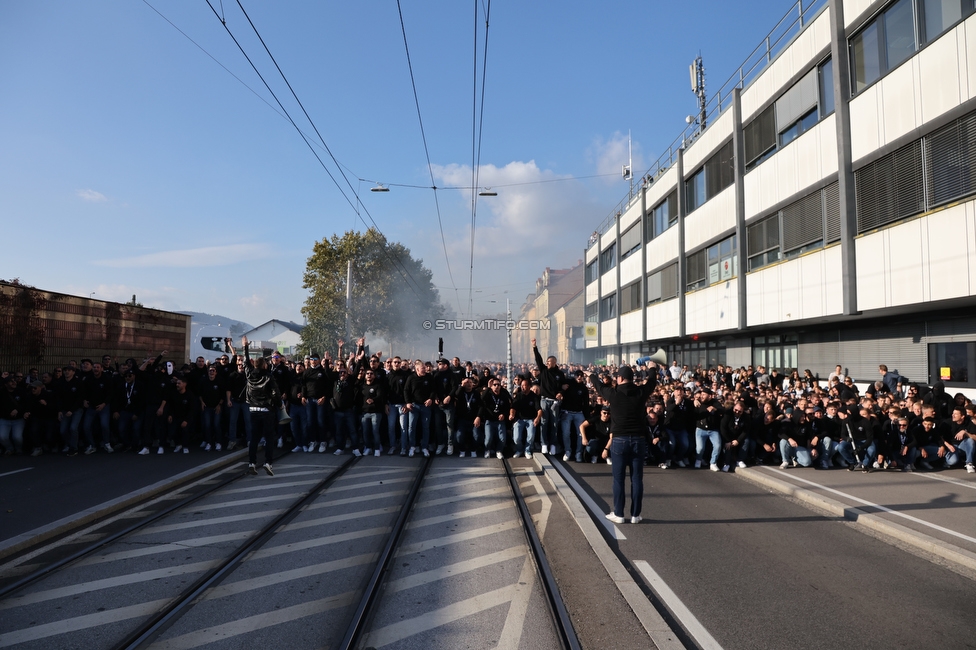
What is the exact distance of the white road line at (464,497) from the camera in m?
7.14

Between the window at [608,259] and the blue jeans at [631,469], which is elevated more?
the window at [608,259]

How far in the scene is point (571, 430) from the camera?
10.9m

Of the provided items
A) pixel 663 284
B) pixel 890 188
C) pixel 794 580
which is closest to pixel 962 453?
pixel 890 188

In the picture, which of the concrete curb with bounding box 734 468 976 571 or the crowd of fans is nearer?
the concrete curb with bounding box 734 468 976 571

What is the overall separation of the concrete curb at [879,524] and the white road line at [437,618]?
4.06m

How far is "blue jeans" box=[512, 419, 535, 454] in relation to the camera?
36.0 feet

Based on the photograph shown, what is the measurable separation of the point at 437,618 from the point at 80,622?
2309 mm

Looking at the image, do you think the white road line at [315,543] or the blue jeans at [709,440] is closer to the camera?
the white road line at [315,543]

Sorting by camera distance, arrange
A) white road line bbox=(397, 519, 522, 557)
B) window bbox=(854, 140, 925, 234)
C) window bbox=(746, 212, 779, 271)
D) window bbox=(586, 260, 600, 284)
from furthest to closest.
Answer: window bbox=(586, 260, 600, 284), window bbox=(746, 212, 779, 271), window bbox=(854, 140, 925, 234), white road line bbox=(397, 519, 522, 557)

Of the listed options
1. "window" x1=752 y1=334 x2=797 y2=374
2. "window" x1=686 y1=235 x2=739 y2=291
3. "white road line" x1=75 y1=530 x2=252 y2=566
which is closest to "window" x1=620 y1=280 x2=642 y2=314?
"window" x1=686 y1=235 x2=739 y2=291

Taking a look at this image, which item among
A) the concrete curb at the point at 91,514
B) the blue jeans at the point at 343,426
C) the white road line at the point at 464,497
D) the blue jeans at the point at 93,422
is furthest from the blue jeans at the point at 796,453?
the blue jeans at the point at 93,422

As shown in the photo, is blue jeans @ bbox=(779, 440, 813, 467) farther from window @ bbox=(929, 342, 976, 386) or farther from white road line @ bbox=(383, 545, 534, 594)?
white road line @ bbox=(383, 545, 534, 594)

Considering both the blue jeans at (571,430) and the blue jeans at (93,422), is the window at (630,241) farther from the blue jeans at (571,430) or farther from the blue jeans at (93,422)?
the blue jeans at (93,422)

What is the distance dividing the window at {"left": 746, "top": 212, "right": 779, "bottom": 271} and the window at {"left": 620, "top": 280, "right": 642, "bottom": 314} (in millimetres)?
12444
